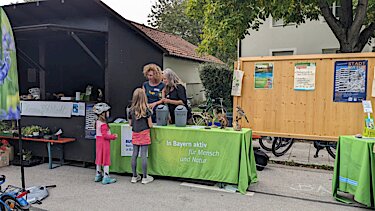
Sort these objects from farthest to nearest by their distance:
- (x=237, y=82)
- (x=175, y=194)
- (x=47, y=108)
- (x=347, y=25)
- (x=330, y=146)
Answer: (x=347, y=25) < (x=47, y=108) < (x=330, y=146) < (x=237, y=82) < (x=175, y=194)

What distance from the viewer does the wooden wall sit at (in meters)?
5.31

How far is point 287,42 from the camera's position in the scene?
40.1 ft

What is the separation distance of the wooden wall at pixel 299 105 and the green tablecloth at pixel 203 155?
1.34 metres

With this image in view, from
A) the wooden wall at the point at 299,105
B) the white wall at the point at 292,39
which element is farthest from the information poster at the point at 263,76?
the white wall at the point at 292,39

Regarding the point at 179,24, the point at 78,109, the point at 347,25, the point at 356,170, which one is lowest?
the point at 356,170

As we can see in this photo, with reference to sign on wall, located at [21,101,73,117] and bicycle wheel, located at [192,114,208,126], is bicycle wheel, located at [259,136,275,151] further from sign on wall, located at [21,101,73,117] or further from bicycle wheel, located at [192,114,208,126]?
sign on wall, located at [21,101,73,117]

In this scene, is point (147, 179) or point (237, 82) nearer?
point (147, 179)

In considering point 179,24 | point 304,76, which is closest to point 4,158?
point 304,76

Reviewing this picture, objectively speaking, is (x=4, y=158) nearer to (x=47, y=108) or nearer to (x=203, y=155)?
(x=47, y=108)

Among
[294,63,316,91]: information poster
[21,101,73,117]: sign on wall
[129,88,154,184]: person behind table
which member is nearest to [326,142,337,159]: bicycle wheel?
[294,63,316,91]: information poster

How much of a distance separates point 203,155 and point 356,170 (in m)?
2.03

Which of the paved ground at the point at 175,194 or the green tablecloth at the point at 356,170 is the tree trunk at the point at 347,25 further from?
the green tablecloth at the point at 356,170

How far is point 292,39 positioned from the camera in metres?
12.2

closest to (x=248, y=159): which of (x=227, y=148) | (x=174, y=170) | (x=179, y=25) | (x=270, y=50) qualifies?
(x=227, y=148)
